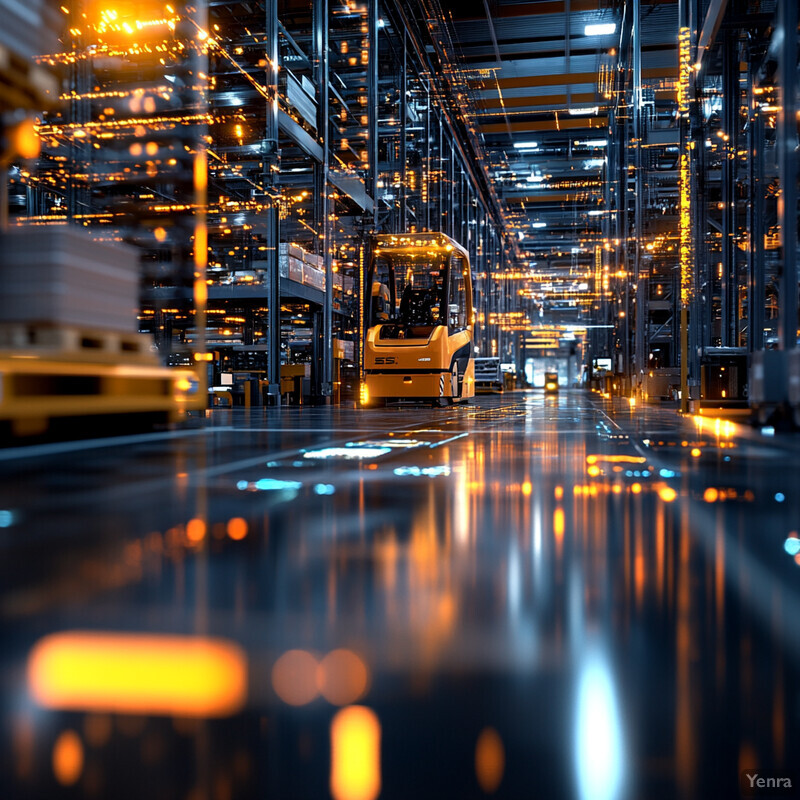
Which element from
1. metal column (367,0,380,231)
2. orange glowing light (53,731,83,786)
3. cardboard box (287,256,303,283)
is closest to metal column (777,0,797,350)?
orange glowing light (53,731,83,786)

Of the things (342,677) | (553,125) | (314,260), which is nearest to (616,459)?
(342,677)

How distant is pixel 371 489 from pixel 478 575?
1654 mm

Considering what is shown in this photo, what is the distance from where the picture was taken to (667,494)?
3412 mm

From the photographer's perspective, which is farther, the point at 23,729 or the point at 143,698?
the point at 143,698

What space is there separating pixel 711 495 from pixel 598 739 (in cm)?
257

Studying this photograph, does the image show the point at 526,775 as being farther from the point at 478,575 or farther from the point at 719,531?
the point at 719,531

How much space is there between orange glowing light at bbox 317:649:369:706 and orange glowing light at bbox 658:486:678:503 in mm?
2223

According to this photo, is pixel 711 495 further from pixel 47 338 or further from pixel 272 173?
pixel 272 173

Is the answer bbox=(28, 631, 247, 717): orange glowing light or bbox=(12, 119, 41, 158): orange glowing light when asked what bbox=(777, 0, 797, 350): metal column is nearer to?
bbox=(12, 119, 41, 158): orange glowing light

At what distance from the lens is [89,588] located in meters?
1.82

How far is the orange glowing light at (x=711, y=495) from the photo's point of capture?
3230 millimetres

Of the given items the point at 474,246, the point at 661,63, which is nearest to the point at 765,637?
the point at 661,63

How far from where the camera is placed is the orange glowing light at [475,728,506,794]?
953 mm

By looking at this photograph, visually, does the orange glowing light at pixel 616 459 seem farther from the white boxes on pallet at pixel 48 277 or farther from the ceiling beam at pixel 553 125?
the ceiling beam at pixel 553 125
